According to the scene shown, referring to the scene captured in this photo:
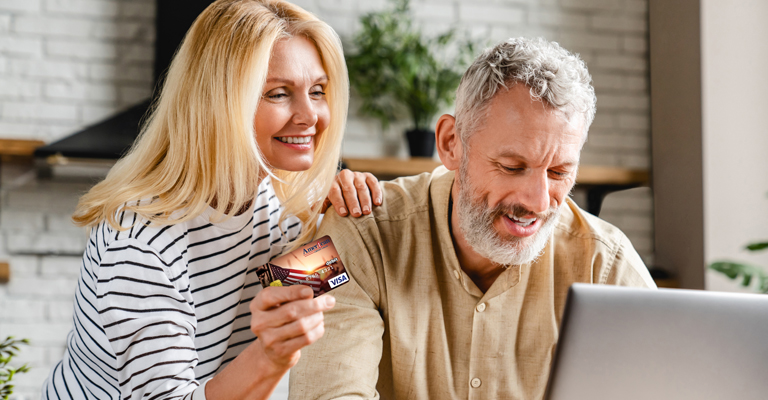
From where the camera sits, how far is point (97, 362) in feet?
3.78

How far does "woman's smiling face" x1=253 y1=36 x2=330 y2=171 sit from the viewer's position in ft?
3.89

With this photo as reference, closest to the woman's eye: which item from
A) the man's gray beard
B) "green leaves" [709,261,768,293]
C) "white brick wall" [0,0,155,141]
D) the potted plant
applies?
the man's gray beard

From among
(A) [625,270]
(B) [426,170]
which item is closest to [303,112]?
(A) [625,270]

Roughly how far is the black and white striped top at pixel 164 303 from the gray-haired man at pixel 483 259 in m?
0.18

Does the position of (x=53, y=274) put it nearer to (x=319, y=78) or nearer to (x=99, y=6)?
(x=99, y=6)

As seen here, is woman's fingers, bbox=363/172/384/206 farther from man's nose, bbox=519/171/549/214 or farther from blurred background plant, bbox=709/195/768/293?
blurred background plant, bbox=709/195/768/293

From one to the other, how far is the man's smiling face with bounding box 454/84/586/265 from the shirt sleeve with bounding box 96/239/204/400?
53 cm

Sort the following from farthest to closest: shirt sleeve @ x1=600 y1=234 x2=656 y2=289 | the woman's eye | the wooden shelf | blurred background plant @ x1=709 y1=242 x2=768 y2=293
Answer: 1. the wooden shelf
2. blurred background plant @ x1=709 y1=242 x2=768 y2=293
3. the woman's eye
4. shirt sleeve @ x1=600 y1=234 x2=656 y2=289

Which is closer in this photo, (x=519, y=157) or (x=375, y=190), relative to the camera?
(x=519, y=157)

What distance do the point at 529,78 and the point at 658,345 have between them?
1.83 ft

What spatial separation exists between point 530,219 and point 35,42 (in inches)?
96.0

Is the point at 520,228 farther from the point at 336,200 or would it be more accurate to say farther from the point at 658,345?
the point at 658,345

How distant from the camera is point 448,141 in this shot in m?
1.24

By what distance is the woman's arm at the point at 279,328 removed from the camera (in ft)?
2.58
